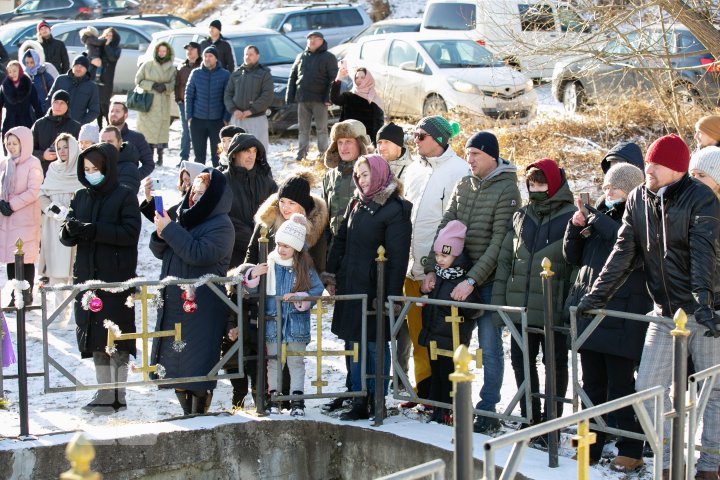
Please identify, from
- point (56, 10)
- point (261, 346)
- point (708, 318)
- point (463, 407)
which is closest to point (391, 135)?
point (261, 346)

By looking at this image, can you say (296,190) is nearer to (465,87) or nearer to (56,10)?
(465,87)

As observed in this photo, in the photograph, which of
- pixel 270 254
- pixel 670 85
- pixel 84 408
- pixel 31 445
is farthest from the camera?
pixel 670 85

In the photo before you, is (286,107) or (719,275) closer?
(719,275)

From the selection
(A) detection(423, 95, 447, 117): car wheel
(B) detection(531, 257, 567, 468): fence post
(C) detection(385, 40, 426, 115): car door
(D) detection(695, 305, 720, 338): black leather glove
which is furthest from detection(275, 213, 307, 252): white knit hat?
(C) detection(385, 40, 426, 115): car door

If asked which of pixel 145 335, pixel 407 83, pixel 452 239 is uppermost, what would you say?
pixel 407 83

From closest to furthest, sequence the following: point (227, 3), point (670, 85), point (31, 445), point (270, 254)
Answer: point (31, 445), point (270, 254), point (670, 85), point (227, 3)

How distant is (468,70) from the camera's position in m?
16.4

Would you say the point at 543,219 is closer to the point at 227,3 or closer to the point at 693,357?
the point at 693,357

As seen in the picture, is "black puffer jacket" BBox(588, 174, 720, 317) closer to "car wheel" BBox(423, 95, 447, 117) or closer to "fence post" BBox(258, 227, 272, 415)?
"fence post" BBox(258, 227, 272, 415)

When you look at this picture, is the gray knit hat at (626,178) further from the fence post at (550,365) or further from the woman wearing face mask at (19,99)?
the woman wearing face mask at (19,99)

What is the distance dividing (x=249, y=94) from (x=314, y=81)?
Answer: 3.47ft

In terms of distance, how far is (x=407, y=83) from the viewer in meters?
16.8

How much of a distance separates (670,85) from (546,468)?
5.46 meters

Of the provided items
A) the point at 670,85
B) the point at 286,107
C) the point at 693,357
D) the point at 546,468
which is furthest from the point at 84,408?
the point at 286,107
